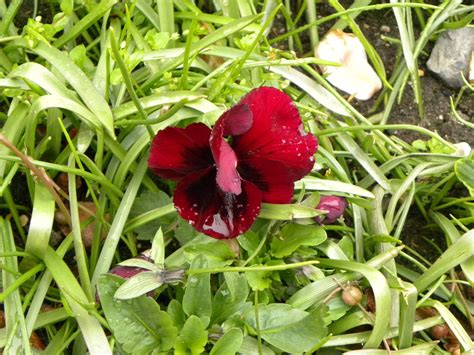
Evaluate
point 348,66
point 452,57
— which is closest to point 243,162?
point 348,66

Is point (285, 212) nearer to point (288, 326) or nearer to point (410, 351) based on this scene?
point (288, 326)

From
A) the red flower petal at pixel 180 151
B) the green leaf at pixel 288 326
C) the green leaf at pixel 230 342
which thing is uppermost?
the red flower petal at pixel 180 151

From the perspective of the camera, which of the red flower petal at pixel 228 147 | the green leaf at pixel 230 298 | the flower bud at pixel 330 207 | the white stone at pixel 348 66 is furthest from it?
the white stone at pixel 348 66

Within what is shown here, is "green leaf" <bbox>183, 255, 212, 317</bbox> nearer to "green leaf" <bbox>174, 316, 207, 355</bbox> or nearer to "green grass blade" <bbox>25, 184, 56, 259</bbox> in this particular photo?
"green leaf" <bbox>174, 316, 207, 355</bbox>

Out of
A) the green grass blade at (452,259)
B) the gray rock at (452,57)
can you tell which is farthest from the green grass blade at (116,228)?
the gray rock at (452,57)

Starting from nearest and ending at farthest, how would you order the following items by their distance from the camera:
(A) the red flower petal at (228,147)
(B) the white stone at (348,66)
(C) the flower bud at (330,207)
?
(A) the red flower petal at (228,147), (C) the flower bud at (330,207), (B) the white stone at (348,66)

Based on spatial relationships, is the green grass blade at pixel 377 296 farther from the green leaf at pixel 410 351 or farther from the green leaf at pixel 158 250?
the green leaf at pixel 158 250
